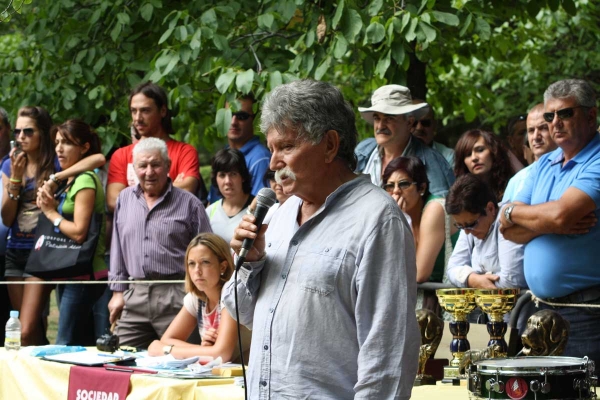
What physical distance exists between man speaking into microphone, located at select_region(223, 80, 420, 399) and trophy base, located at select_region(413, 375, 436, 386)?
1.59 meters

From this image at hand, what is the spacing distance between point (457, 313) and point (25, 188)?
4.20 meters

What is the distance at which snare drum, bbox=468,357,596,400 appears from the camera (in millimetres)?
3361

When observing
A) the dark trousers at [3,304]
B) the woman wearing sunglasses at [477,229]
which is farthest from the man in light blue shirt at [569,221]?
the dark trousers at [3,304]

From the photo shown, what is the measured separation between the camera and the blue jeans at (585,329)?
190 inches

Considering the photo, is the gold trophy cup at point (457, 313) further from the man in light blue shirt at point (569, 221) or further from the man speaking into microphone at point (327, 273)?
the man speaking into microphone at point (327, 273)

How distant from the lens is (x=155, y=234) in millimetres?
6918

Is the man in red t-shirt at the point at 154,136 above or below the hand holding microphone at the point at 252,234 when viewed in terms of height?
above

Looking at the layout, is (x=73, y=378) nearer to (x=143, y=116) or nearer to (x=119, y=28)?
(x=143, y=116)

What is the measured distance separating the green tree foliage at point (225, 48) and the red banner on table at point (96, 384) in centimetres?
246

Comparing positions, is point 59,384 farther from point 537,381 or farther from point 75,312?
point 537,381

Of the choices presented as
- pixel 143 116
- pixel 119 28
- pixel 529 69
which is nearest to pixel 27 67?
pixel 119 28

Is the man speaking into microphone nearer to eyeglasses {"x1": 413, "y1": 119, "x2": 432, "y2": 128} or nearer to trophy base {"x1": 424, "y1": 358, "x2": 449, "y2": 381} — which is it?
trophy base {"x1": 424, "y1": 358, "x2": 449, "y2": 381}

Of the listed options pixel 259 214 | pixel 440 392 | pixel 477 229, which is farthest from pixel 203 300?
pixel 259 214

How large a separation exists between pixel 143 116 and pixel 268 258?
15.2 feet
